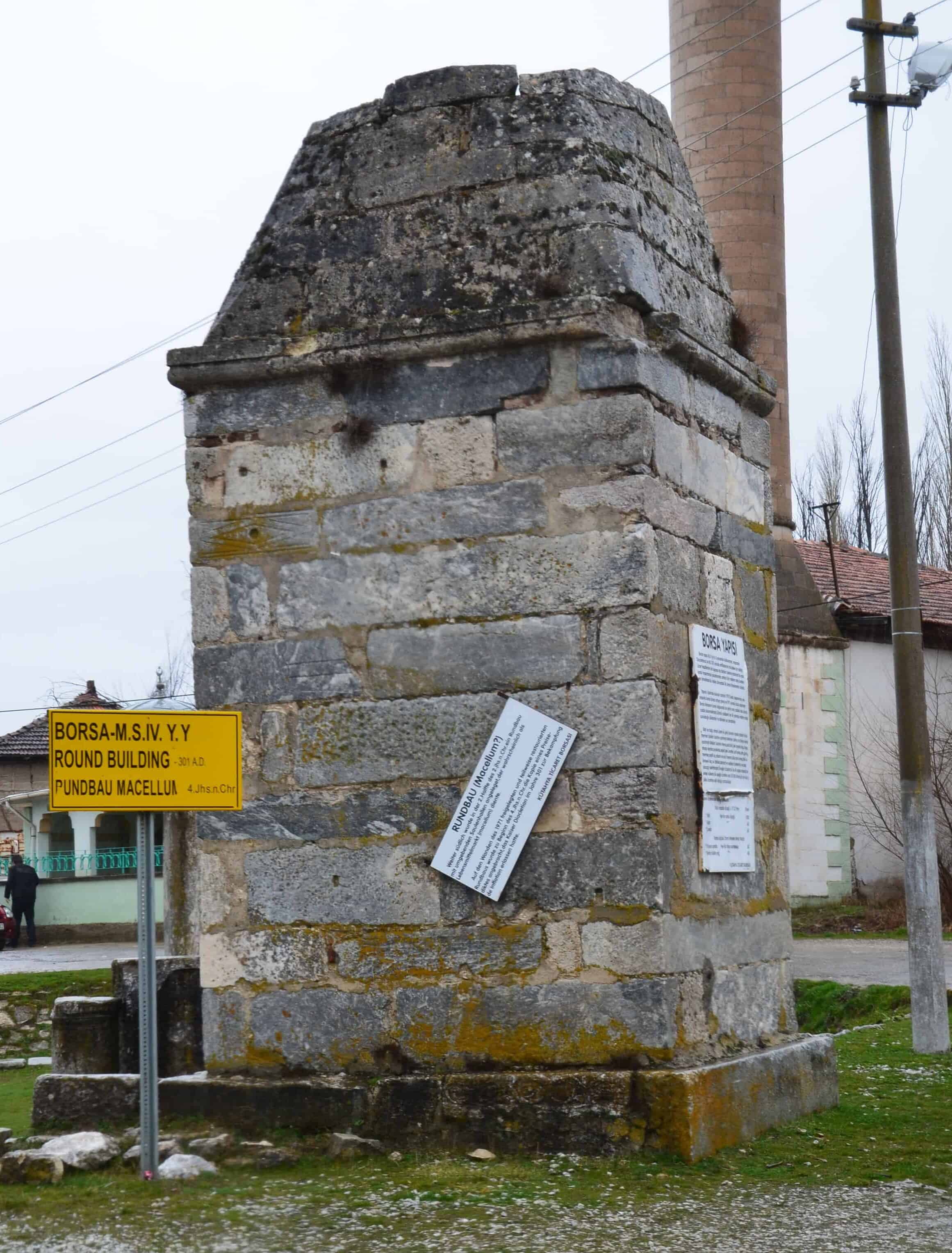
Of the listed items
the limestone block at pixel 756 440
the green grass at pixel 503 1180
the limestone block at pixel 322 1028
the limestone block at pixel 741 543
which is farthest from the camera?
the limestone block at pixel 756 440

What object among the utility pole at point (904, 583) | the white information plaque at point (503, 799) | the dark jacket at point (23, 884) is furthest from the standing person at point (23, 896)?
the white information plaque at point (503, 799)

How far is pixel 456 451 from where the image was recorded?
588 centimetres

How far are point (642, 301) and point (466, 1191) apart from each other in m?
3.11

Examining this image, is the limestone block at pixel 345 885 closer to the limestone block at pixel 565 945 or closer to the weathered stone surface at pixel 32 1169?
the limestone block at pixel 565 945

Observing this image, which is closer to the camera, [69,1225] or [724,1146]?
[69,1225]

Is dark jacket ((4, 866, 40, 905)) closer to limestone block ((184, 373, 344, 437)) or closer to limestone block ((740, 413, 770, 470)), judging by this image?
limestone block ((184, 373, 344, 437))

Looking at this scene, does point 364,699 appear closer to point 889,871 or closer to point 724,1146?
point 724,1146

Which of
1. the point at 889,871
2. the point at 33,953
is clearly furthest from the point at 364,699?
the point at 889,871

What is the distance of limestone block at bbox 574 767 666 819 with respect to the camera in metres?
5.46

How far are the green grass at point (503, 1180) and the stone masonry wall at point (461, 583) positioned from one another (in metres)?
0.39

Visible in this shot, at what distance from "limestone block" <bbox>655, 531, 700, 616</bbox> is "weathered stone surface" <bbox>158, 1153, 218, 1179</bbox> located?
2454 millimetres

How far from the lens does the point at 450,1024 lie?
564 centimetres

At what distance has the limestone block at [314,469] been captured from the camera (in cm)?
596

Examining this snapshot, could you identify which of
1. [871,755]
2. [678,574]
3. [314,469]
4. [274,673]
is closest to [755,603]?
[678,574]
